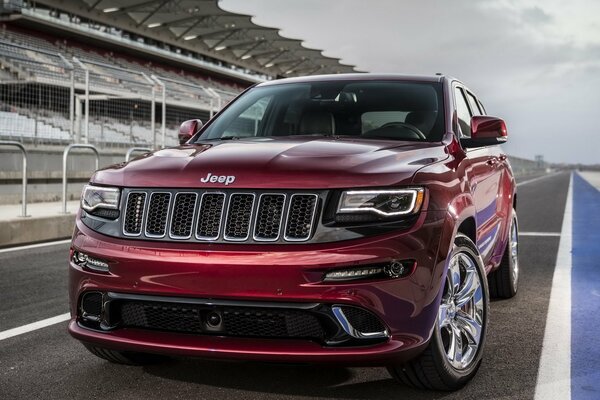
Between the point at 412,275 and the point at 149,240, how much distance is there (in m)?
1.16

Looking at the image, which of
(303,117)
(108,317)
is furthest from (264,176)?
(303,117)

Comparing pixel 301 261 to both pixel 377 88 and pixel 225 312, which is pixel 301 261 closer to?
pixel 225 312

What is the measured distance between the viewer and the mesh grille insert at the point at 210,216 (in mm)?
3084

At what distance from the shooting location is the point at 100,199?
3.48 meters

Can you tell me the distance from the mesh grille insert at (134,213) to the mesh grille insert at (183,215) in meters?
0.18

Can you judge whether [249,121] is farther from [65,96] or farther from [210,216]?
[65,96]

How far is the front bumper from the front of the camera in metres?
2.89

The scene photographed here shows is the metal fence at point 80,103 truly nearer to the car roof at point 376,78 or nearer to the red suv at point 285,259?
the car roof at point 376,78

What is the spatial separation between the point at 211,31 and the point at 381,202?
5991 centimetres

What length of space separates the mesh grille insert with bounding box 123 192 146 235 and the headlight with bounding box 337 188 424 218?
3.03 ft

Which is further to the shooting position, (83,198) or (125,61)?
(125,61)

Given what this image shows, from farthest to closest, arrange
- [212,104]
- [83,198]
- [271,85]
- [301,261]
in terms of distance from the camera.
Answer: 1. [212,104]
2. [271,85]
3. [83,198]
4. [301,261]

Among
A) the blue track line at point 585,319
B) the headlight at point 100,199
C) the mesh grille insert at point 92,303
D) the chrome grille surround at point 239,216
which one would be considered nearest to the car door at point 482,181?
the blue track line at point 585,319

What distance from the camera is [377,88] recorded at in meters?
4.74
